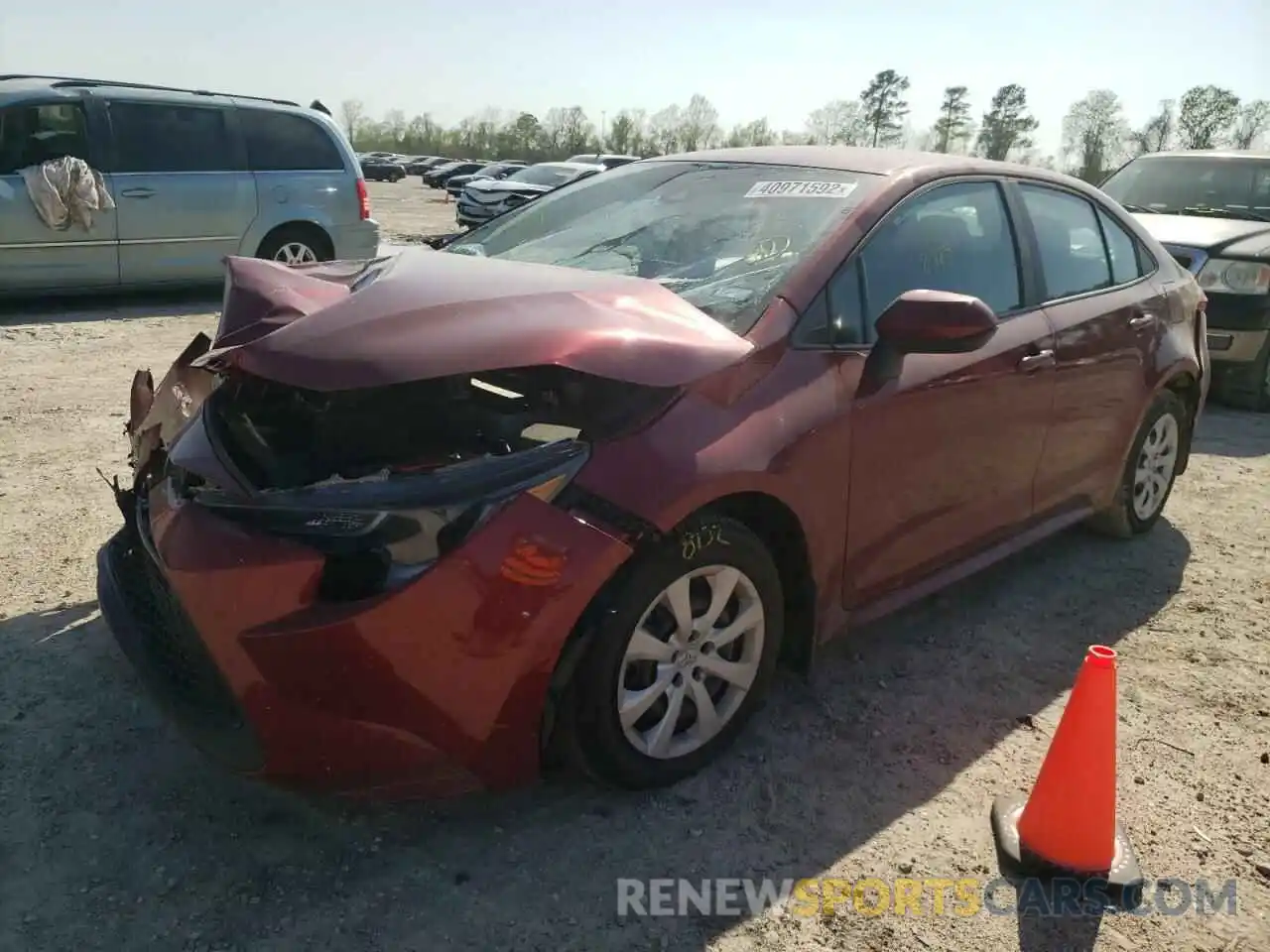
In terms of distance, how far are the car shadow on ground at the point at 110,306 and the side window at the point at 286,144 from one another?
144 centimetres

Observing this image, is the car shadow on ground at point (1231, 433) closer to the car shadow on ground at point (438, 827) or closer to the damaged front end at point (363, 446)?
the car shadow on ground at point (438, 827)

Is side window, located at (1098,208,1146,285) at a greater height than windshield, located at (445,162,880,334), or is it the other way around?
windshield, located at (445,162,880,334)

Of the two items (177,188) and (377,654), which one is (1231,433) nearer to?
(377,654)

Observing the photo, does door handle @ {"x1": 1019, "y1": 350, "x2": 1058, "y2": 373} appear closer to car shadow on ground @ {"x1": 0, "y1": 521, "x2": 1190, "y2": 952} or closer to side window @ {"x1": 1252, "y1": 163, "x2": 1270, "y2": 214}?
car shadow on ground @ {"x1": 0, "y1": 521, "x2": 1190, "y2": 952}

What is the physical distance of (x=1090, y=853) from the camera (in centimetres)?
238

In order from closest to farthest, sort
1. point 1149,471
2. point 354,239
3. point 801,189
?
point 801,189
point 1149,471
point 354,239

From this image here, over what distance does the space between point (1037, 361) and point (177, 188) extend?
7.87 meters

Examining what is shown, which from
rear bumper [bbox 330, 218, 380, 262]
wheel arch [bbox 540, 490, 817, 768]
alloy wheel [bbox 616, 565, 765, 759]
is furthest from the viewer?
rear bumper [bbox 330, 218, 380, 262]

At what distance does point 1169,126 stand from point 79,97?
5327 cm

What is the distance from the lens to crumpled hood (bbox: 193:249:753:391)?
225 centimetres

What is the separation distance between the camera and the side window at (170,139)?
8.65 metres

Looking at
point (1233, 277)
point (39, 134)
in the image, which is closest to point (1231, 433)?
point (1233, 277)

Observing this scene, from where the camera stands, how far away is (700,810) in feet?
8.51

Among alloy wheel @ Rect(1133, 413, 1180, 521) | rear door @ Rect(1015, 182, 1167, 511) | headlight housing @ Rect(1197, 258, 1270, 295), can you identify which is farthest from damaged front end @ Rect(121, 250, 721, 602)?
headlight housing @ Rect(1197, 258, 1270, 295)
